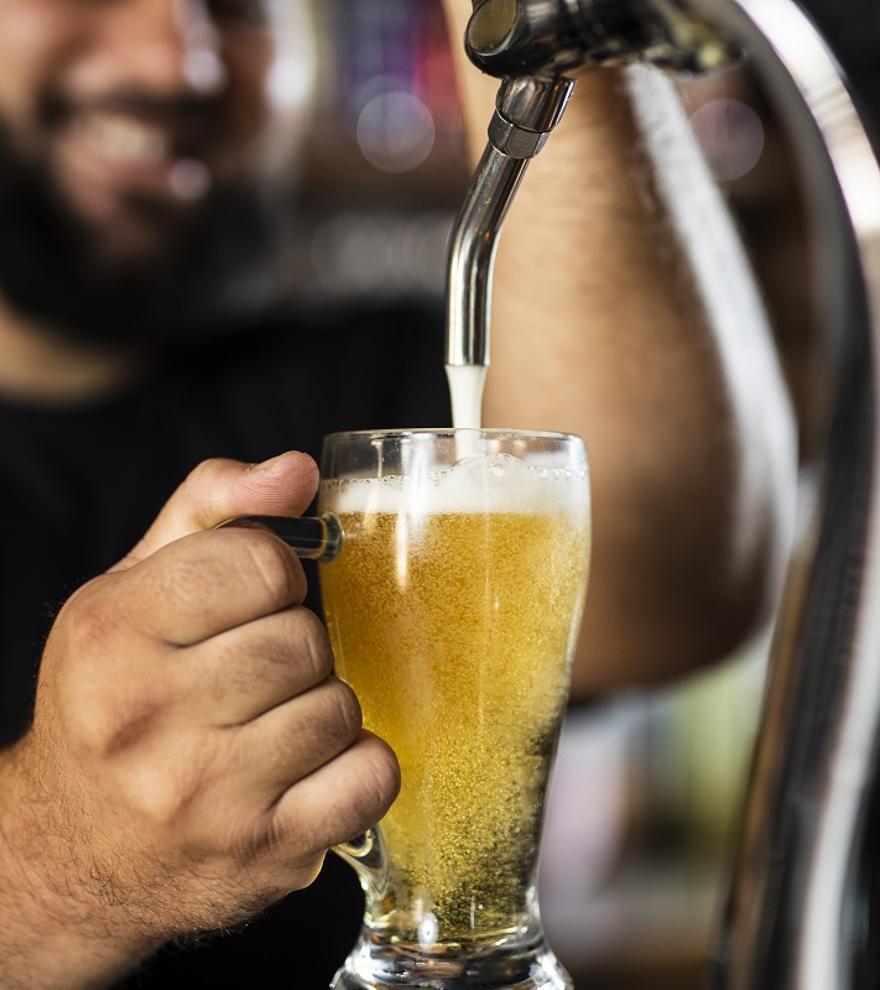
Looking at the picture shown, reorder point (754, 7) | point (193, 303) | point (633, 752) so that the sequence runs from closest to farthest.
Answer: point (754, 7), point (193, 303), point (633, 752)

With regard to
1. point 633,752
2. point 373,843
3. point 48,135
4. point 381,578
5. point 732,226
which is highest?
point 48,135

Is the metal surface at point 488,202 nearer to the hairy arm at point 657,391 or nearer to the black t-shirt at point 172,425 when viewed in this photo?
the hairy arm at point 657,391

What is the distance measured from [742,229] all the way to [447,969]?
185 cm

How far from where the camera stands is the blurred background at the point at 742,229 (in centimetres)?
212

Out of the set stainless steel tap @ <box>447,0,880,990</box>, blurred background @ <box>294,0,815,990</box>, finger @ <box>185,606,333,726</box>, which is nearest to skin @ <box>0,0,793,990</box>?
finger @ <box>185,606,333,726</box>

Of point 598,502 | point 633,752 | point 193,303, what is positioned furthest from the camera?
point 633,752

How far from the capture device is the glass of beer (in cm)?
47

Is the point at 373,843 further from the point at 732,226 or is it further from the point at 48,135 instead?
the point at 48,135

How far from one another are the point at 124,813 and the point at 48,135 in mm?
1293

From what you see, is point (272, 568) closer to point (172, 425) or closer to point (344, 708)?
point (344, 708)

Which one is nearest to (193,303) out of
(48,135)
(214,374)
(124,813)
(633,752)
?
(214,374)

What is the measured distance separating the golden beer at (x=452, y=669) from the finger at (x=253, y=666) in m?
0.08

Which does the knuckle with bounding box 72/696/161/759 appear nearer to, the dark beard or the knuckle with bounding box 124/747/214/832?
the knuckle with bounding box 124/747/214/832

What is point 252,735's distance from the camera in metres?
0.39
